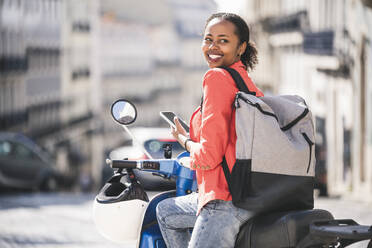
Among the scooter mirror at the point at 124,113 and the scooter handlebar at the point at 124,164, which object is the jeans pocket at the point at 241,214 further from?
the scooter mirror at the point at 124,113

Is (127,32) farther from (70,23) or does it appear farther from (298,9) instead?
(298,9)

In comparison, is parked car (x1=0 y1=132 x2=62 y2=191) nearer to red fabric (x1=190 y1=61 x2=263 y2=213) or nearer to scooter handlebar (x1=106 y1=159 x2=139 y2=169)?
scooter handlebar (x1=106 y1=159 x2=139 y2=169)

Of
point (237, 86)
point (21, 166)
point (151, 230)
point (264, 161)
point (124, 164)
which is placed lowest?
point (21, 166)

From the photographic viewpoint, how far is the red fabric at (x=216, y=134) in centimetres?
388

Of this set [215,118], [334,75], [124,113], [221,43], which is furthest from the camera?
[334,75]

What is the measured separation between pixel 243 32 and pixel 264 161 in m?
0.67

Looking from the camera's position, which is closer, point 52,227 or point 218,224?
point 218,224

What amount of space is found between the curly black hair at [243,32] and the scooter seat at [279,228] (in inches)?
32.3

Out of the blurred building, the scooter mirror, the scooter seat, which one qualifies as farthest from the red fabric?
the blurred building

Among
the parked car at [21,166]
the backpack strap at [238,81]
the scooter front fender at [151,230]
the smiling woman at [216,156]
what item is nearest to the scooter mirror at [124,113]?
the scooter front fender at [151,230]

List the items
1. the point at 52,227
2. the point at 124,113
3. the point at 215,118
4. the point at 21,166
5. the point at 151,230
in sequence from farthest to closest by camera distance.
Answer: the point at 21,166 → the point at 52,227 → the point at 124,113 → the point at 151,230 → the point at 215,118

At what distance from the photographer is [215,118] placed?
12.7ft

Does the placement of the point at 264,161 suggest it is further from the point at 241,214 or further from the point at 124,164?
the point at 124,164

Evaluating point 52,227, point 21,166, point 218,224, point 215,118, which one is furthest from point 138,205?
point 21,166
